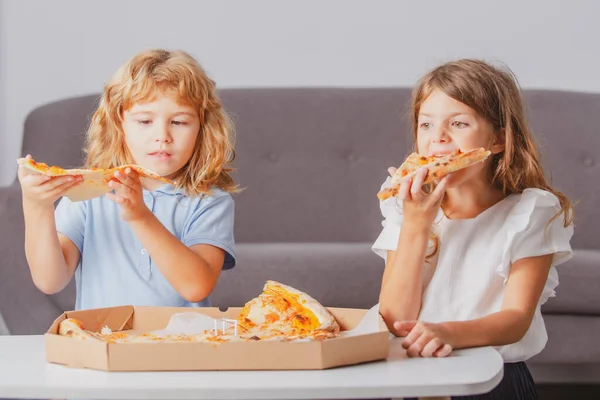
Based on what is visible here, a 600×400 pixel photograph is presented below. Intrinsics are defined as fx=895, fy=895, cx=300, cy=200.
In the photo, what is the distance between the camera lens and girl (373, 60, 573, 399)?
59.2 inches

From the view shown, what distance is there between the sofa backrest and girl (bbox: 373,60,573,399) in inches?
50.4

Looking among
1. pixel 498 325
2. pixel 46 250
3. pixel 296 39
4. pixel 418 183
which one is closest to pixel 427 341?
pixel 498 325

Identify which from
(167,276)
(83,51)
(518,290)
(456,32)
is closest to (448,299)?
(518,290)

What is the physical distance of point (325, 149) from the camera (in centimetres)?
309

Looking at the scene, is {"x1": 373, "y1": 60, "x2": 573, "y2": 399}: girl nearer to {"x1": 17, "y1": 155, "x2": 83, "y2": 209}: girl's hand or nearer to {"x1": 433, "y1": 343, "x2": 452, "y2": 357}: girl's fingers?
{"x1": 433, "y1": 343, "x2": 452, "y2": 357}: girl's fingers

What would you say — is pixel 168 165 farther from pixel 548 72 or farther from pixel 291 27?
pixel 548 72

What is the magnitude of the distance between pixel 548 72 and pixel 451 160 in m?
2.13

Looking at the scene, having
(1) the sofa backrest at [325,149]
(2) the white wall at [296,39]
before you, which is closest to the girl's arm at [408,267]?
(1) the sofa backrest at [325,149]

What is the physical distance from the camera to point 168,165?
1656 mm

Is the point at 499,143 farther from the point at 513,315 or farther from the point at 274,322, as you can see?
the point at 274,322

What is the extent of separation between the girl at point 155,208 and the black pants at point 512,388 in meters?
0.53

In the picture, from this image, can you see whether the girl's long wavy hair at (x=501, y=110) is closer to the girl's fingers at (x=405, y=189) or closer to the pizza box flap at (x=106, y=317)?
the girl's fingers at (x=405, y=189)

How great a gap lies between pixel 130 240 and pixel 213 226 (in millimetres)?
161

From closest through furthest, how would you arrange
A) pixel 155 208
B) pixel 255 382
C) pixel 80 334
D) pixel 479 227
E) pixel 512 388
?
pixel 255 382, pixel 80 334, pixel 512 388, pixel 479 227, pixel 155 208
